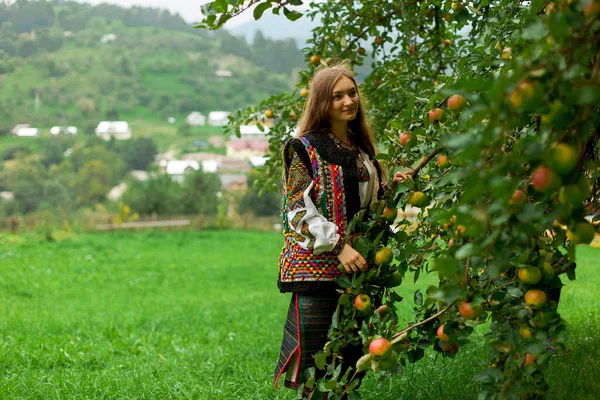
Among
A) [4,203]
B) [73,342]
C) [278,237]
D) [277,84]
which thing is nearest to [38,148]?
[4,203]

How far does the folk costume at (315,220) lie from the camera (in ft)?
7.38

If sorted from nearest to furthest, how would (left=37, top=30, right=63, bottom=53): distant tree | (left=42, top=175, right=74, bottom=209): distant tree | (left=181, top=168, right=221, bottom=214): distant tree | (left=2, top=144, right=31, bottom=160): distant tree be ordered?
1. (left=181, top=168, right=221, bottom=214): distant tree
2. (left=42, top=175, right=74, bottom=209): distant tree
3. (left=2, top=144, right=31, bottom=160): distant tree
4. (left=37, top=30, right=63, bottom=53): distant tree

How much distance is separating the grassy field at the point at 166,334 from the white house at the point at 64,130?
1497 inches

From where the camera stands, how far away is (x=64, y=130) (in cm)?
4828

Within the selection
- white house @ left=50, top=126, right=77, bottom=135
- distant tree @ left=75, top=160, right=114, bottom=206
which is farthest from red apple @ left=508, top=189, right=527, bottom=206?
white house @ left=50, top=126, right=77, bottom=135

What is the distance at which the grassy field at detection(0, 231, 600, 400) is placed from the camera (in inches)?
125

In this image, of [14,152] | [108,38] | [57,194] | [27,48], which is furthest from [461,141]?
[108,38]

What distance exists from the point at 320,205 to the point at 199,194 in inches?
791

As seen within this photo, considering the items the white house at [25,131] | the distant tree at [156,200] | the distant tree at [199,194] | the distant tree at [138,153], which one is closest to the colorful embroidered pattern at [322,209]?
the distant tree at [156,200]

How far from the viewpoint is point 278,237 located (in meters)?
17.3

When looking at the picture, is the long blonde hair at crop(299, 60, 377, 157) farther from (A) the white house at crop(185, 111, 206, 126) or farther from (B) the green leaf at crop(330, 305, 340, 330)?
(A) the white house at crop(185, 111, 206, 126)

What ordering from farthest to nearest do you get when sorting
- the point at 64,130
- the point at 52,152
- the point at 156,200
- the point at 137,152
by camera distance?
the point at 64,130
the point at 137,152
the point at 52,152
the point at 156,200

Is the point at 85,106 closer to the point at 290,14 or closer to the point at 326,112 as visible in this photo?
the point at 326,112

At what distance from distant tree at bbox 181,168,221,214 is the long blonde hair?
19.1 metres
